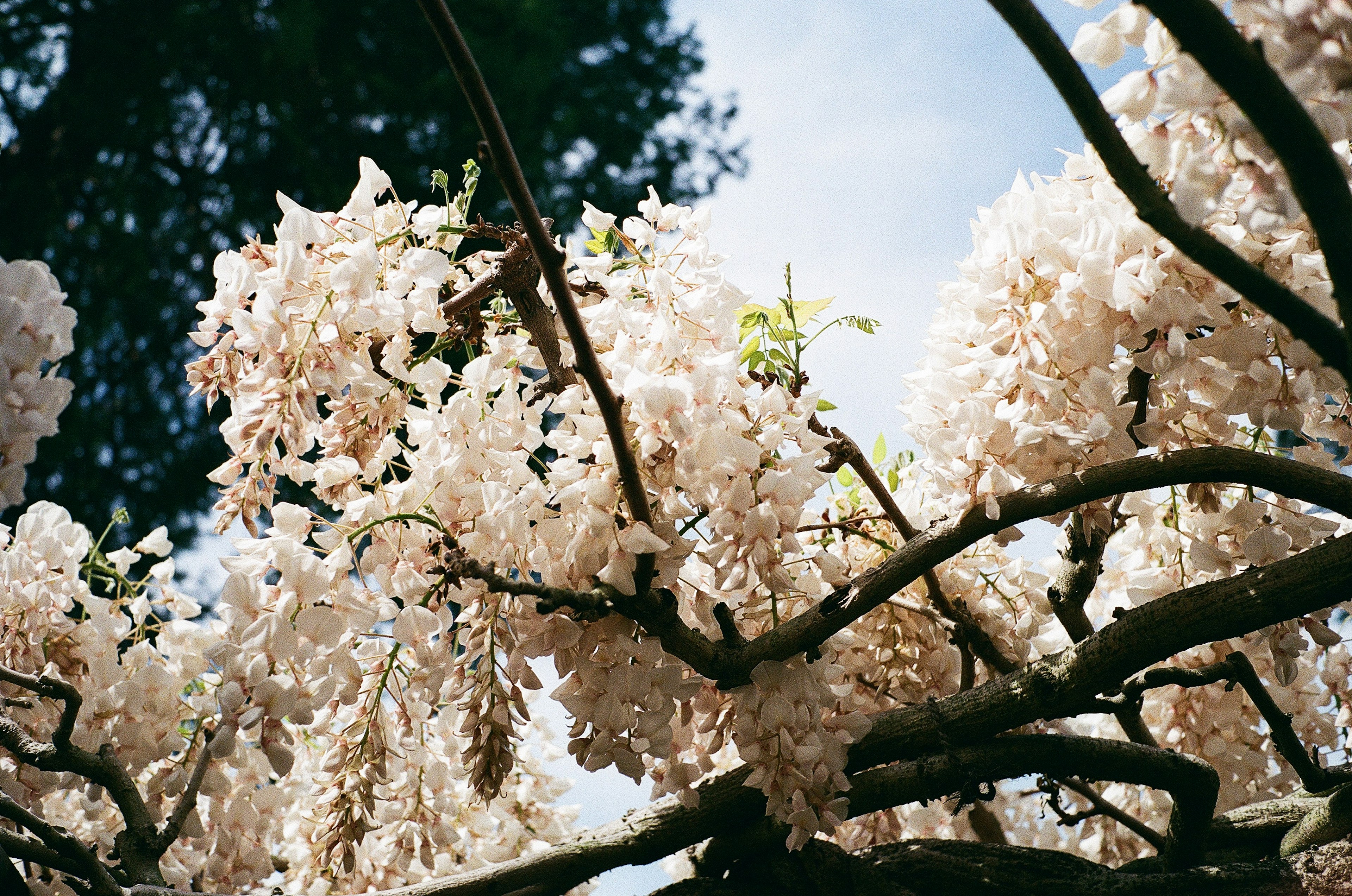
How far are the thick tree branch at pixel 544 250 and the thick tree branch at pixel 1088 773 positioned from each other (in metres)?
0.46

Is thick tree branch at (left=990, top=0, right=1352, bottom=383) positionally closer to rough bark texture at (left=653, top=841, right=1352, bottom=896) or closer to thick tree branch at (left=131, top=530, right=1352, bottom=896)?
thick tree branch at (left=131, top=530, right=1352, bottom=896)

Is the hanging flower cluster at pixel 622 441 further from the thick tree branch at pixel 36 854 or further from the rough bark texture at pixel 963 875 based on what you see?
the rough bark texture at pixel 963 875

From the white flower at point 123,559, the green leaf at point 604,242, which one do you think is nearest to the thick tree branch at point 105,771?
the white flower at point 123,559

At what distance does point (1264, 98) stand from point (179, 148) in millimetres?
6312

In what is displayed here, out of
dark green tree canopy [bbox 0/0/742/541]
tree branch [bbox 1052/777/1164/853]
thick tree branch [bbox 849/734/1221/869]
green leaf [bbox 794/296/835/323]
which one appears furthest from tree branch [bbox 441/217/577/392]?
dark green tree canopy [bbox 0/0/742/541]

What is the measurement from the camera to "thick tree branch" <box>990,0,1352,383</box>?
58 cm

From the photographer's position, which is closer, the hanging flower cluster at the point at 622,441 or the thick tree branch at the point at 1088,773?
the hanging flower cluster at the point at 622,441

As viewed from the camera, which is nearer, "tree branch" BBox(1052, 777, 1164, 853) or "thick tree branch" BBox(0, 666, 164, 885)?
"thick tree branch" BBox(0, 666, 164, 885)

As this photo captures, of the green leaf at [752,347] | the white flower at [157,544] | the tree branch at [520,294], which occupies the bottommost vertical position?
the green leaf at [752,347]

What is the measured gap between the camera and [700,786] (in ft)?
3.67

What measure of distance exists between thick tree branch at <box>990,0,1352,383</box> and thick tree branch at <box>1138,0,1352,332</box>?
0.06 metres

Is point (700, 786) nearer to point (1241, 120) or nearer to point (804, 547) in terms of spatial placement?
point (804, 547)

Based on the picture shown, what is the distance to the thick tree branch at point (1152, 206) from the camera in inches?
23.0

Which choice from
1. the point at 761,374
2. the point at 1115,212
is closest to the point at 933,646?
the point at 761,374
